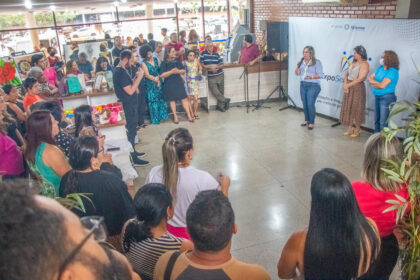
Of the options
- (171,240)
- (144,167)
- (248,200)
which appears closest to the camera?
(171,240)

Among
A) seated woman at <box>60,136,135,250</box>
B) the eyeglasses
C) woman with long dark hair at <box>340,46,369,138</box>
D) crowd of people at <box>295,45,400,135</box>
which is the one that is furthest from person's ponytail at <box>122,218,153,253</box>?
woman with long dark hair at <box>340,46,369,138</box>

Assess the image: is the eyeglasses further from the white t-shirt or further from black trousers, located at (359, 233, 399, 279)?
black trousers, located at (359, 233, 399, 279)

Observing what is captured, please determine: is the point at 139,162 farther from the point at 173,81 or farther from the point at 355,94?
the point at 355,94

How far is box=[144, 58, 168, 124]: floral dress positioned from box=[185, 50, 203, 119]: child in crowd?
0.60 metres

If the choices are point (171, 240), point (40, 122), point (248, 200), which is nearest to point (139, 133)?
point (248, 200)

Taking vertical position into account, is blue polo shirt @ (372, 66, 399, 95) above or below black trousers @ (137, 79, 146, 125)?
above

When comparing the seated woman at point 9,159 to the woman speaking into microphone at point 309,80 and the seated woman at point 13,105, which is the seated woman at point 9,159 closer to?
the seated woman at point 13,105

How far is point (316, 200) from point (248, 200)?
2.71m

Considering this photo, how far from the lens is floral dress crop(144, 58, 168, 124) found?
24.2ft

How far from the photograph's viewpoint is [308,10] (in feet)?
26.2

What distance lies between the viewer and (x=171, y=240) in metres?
1.99

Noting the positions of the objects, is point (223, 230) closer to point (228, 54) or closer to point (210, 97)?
point (210, 97)

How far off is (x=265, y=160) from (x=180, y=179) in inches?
123

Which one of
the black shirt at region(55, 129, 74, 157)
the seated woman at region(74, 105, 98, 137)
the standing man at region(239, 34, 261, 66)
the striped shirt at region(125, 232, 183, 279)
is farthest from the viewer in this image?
the standing man at region(239, 34, 261, 66)
